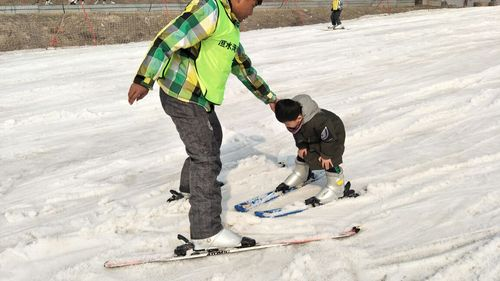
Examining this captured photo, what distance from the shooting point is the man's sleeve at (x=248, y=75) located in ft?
14.1

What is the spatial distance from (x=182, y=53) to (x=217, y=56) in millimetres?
255

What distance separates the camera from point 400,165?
530 cm

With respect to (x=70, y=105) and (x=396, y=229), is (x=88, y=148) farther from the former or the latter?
(x=396, y=229)

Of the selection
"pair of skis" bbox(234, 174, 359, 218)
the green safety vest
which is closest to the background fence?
"pair of skis" bbox(234, 174, 359, 218)

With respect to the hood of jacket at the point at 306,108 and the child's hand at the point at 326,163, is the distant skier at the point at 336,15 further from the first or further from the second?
the child's hand at the point at 326,163

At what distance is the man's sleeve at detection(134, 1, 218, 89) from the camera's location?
322 centimetres

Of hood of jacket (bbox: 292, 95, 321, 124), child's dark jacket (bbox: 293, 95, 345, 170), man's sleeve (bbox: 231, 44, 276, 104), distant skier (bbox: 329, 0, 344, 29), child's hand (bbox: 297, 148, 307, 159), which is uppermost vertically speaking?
man's sleeve (bbox: 231, 44, 276, 104)

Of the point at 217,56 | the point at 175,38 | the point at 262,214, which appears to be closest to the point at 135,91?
the point at 175,38

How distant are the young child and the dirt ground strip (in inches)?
759

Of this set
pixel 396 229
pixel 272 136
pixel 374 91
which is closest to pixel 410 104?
pixel 374 91

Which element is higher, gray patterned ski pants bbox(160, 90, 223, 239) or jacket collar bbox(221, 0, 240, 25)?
jacket collar bbox(221, 0, 240, 25)

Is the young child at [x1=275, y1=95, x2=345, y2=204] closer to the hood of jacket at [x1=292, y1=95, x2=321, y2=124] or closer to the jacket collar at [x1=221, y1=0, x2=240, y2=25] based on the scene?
the hood of jacket at [x1=292, y1=95, x2=321, y2=124]

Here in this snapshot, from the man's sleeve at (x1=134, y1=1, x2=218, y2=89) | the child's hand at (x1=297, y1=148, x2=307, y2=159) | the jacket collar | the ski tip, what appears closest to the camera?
the man's sleeve at (x1=134, y1=1, x2=218, y2=89)

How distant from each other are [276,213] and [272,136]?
2838 millimetres
